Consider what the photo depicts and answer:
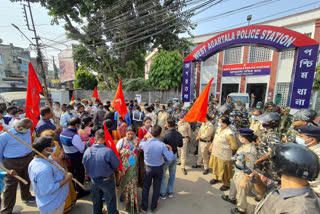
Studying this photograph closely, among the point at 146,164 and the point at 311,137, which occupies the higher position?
the point at 311,137

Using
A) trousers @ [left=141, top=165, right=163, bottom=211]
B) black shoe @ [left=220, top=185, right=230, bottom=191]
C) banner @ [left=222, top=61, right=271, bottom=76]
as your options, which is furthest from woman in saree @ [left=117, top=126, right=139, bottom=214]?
banner @ [left=222, top=61, right=271, bottom=76]

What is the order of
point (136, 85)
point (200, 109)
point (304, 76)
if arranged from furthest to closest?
point (136, 85)
point (304, 76)
point (200, 109)

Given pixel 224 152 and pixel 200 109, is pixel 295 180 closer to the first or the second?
pixel 224 152

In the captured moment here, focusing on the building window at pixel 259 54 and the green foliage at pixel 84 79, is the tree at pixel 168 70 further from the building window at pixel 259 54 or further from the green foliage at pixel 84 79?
the green foliage at pixel 84 79

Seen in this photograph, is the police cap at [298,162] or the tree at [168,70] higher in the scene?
the tree at [168,70]

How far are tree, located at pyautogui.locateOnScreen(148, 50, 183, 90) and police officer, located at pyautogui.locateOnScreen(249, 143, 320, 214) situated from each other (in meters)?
12.7

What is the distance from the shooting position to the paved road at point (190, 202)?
2.82 metres

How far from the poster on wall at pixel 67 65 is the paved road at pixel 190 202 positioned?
18432 millimetres

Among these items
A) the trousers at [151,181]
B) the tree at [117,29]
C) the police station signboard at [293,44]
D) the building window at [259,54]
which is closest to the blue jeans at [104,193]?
the trousers at [151,181]

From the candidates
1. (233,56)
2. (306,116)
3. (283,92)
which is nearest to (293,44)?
(306,116)

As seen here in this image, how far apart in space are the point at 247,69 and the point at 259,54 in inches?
59.1

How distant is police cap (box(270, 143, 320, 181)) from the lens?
1.02 meters

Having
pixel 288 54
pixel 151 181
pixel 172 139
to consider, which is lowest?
pixel 151 181

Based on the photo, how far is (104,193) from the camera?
2287 mm
